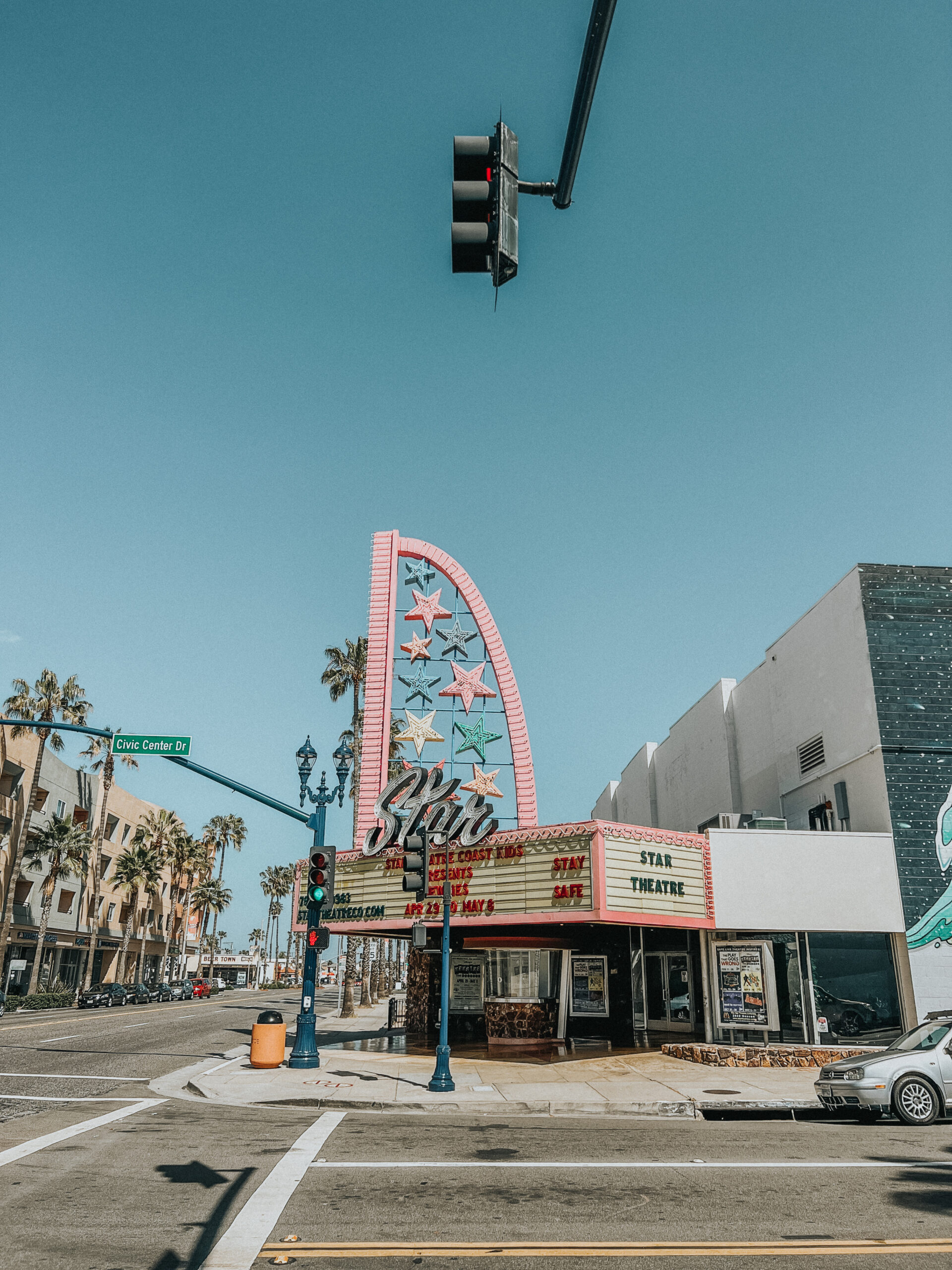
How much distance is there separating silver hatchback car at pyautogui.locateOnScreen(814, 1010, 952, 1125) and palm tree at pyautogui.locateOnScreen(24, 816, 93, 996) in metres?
52.3

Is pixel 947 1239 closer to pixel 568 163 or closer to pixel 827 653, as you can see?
pixel 568 163

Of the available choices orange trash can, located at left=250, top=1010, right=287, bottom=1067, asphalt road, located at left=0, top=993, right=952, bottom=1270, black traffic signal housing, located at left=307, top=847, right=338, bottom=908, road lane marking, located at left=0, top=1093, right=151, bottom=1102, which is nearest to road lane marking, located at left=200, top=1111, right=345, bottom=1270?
asphalt road, located at left=0, top=993, right=952, bottom=1270

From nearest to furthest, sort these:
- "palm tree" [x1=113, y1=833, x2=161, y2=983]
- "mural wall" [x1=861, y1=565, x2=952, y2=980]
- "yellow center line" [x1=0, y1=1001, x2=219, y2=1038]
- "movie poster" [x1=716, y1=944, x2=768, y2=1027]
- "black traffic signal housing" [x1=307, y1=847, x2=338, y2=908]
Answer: "black traffic signal housing" [x1=307, y1=847, x2=338, y2=908] → "movie poster" [x1=716, y1=944, x2=768, y2=1027] → "mural wall" [x1=861, y1=565, x2=952, y2=980] → "yellow center line" [x1=0, y1=1001, x2=219, y2=1038] → "palm tree" [x1=113, y1=833, x2=161, y2=983]

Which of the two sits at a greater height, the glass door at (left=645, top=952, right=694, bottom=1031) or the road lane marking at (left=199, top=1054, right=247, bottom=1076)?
the glass door at (left=645, top=952, right=694, bottom=1031)

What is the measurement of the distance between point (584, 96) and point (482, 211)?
851 millimetres

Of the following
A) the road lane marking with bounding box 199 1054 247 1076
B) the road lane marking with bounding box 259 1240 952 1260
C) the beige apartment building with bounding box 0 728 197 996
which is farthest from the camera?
the beige apartment building with bounding box 0 728 197 996

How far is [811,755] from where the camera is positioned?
27391 mm

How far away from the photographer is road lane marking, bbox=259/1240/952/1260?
23.2 feet

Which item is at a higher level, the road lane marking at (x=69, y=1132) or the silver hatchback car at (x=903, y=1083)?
the silver hatchback car at (x=903, y=1083)

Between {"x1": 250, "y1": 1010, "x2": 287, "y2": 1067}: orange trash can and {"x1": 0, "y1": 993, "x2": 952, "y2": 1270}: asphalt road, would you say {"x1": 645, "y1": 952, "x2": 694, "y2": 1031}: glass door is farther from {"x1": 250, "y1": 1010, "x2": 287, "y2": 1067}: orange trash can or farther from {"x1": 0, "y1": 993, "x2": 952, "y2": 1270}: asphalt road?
{"x1": 0, "y1": 993, "x2": 952, "y2": 1270}: asphalt road

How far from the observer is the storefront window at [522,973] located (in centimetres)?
2681

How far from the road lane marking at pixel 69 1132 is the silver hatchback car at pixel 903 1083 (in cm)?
1069

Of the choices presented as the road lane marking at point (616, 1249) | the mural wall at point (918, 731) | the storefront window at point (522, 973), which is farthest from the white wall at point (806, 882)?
the road lane marking at point (616, 1249)

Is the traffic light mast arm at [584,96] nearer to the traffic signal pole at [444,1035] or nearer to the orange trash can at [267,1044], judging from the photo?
the traffic signal pole at [444,1035]
